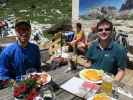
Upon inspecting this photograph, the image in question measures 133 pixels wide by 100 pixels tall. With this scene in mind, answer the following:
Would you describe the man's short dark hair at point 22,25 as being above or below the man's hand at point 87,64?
above

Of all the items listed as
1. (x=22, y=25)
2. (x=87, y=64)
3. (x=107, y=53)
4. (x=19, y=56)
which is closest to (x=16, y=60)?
(x=19, y=56)

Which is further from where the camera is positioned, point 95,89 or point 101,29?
point 101,29

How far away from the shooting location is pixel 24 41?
11.9 feet

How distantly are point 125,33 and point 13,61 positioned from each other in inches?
163

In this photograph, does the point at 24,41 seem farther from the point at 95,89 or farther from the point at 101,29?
the point at 95,89

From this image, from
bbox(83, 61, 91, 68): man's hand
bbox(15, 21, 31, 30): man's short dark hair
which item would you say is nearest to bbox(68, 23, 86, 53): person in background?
bbox(83, 61, 91, 68): man's hand

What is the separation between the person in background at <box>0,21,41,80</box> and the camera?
3.58 metres

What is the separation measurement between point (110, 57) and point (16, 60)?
123 cm

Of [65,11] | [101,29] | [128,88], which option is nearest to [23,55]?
[101,29]

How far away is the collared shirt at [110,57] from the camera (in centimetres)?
370

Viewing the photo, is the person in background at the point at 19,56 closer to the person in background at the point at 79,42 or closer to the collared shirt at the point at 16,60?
the collared shirt at the point at 16,60

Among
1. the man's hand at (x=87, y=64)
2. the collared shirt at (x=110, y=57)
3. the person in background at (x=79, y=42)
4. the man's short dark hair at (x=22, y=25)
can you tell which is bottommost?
the person in background at (x=79, y=42)

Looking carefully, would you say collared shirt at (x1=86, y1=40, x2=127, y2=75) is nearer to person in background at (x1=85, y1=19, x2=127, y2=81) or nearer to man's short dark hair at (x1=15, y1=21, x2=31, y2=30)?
person in background at (x1=85, y1=19, x2=127, y2=81)

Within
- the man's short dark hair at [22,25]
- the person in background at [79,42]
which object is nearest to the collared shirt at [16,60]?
the man's short dark hair at [22,25]
